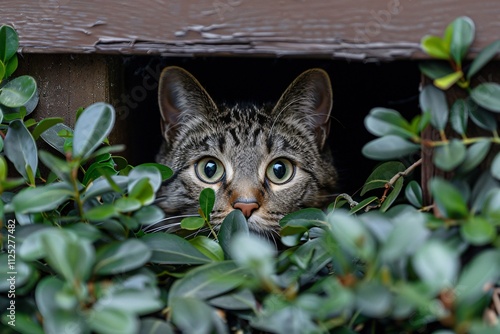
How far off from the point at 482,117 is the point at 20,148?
37.5 inches

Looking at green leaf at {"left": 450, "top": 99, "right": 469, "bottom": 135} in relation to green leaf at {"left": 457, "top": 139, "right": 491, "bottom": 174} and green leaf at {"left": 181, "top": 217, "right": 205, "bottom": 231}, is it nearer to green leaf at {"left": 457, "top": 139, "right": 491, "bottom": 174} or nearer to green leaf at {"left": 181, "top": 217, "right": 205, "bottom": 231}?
green leaf at {"left": 457, "top": 139, "right": 491, "bottom": 174}

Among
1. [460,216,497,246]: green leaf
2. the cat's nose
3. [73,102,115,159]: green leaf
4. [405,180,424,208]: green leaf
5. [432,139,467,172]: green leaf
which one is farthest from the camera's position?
the cat's nose

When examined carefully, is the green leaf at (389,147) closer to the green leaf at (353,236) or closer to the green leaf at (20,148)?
the green leaf at (353,236)

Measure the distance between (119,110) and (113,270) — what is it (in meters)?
0.88

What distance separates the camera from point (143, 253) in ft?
3.76

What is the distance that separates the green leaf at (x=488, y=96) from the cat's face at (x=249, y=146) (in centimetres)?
85

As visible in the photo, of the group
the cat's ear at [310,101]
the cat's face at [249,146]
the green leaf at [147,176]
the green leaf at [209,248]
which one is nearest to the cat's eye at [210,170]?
the cat's face at [249,146]

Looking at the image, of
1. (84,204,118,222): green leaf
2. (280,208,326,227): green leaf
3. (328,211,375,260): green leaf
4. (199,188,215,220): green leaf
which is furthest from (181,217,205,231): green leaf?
(328,211,375,260): green leaf

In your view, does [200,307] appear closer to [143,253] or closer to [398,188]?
[143,253]

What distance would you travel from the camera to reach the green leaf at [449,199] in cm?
111

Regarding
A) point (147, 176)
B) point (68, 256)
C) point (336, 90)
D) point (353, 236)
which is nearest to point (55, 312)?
point (68, 256)

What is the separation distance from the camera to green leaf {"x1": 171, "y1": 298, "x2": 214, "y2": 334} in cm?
105

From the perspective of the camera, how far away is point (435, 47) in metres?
1.22

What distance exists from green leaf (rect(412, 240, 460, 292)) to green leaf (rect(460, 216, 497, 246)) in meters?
0.09
